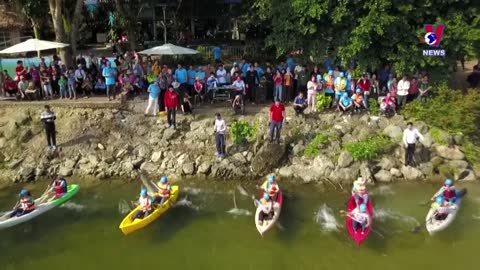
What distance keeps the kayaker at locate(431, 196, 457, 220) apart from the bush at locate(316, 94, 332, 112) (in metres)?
6.36

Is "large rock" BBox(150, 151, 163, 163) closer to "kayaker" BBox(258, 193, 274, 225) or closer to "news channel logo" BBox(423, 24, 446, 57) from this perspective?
"kayaker" BBox(258, 193, 274, 225)

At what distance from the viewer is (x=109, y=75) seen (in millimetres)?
18000

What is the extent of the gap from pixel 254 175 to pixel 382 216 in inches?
175

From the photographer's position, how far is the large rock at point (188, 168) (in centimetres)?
1591

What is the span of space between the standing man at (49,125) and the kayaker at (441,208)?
12.7m

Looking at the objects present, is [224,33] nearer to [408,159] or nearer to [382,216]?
[408,159]

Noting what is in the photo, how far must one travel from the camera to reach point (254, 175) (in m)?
15.8

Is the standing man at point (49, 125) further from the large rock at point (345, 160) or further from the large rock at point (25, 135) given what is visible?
the large rock at point (345, 160)

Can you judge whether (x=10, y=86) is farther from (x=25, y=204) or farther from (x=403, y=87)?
(x=403, y=87)

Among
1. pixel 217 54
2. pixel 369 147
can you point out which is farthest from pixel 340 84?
pixel 217 54

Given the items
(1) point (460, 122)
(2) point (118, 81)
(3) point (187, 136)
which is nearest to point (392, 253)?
(1) point (460, 122)

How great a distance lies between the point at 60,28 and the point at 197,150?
28.6 feet

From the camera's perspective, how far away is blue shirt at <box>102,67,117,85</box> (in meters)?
18.0

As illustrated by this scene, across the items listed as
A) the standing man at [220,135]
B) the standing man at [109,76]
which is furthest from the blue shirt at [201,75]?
the standing man at [109,76]
